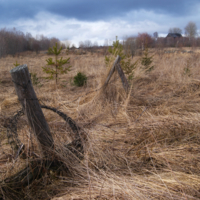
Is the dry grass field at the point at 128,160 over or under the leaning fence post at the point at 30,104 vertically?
under

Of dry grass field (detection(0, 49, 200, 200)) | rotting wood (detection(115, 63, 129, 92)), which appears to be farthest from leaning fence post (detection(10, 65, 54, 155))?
rotting wood (detection(115, 63, 129, 92))

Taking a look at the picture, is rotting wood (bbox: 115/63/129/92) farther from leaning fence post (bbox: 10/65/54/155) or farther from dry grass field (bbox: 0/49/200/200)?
leaning fence post (bbox: 10/65/54/155)

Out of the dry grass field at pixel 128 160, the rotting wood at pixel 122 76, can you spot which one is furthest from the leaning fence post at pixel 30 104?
the rotting wood at pixel 122 76

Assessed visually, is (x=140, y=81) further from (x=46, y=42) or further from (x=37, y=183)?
(x=46, y=42)

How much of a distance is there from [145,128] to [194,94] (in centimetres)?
243

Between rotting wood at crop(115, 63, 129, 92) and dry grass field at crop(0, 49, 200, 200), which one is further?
rotting wood at crop(115, 63, 129, 92)

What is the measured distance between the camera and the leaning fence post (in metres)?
1.54

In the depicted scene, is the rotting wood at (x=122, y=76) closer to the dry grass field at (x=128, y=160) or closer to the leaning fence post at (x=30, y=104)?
the dry grass field at (x=128, y=160)

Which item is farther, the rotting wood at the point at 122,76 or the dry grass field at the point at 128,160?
the rotting wood at the point at 122,76

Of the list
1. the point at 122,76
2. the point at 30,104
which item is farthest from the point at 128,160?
the point at 122,76

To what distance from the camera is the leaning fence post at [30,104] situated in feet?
5.06

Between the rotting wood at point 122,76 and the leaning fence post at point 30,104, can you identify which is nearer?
the leaning fence post at point 30,104

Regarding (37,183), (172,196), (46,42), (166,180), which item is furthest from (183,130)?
(46,42)

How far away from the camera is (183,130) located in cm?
241
